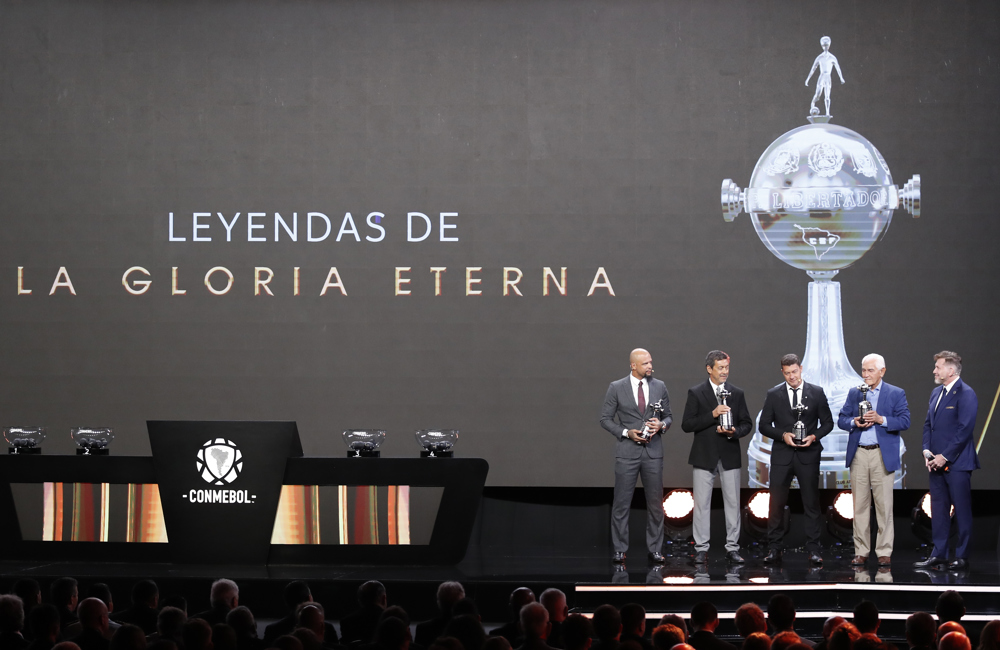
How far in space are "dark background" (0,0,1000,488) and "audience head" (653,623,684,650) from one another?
4.43 meters

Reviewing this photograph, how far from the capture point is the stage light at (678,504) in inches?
316

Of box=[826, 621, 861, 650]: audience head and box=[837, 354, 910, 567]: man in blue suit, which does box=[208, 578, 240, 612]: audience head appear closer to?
box=[826, 621, 861, 650]: audience head

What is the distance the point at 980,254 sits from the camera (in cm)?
792

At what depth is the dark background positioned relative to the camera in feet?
26.3

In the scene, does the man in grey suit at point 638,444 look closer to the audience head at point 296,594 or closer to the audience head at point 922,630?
the audience head at point 296,594

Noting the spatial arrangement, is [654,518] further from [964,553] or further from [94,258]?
[94,258]

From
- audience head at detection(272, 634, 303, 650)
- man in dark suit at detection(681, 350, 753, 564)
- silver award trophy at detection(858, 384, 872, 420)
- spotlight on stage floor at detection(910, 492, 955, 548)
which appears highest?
silver award trophy at detection(858, 384, 872, 420)

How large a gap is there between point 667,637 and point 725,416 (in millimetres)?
3569

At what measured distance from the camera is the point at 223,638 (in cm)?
352

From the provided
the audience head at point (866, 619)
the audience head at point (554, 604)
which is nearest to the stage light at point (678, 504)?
the audience head at point (554, 604)

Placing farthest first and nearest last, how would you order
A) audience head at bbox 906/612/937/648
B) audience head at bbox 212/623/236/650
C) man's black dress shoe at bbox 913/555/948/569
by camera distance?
1. man's black dress shoe at bbox 913/555/948/569
2. audience head at bbox 906/612/937/648
3. audience head at bbox 212/623/236/650

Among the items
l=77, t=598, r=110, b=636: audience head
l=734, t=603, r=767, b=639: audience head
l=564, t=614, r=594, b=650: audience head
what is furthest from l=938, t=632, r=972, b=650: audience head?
l=77, t=598, r=110, b=636: audience head

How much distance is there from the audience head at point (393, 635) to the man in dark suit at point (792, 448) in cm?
403

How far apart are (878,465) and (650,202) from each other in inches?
95.2
